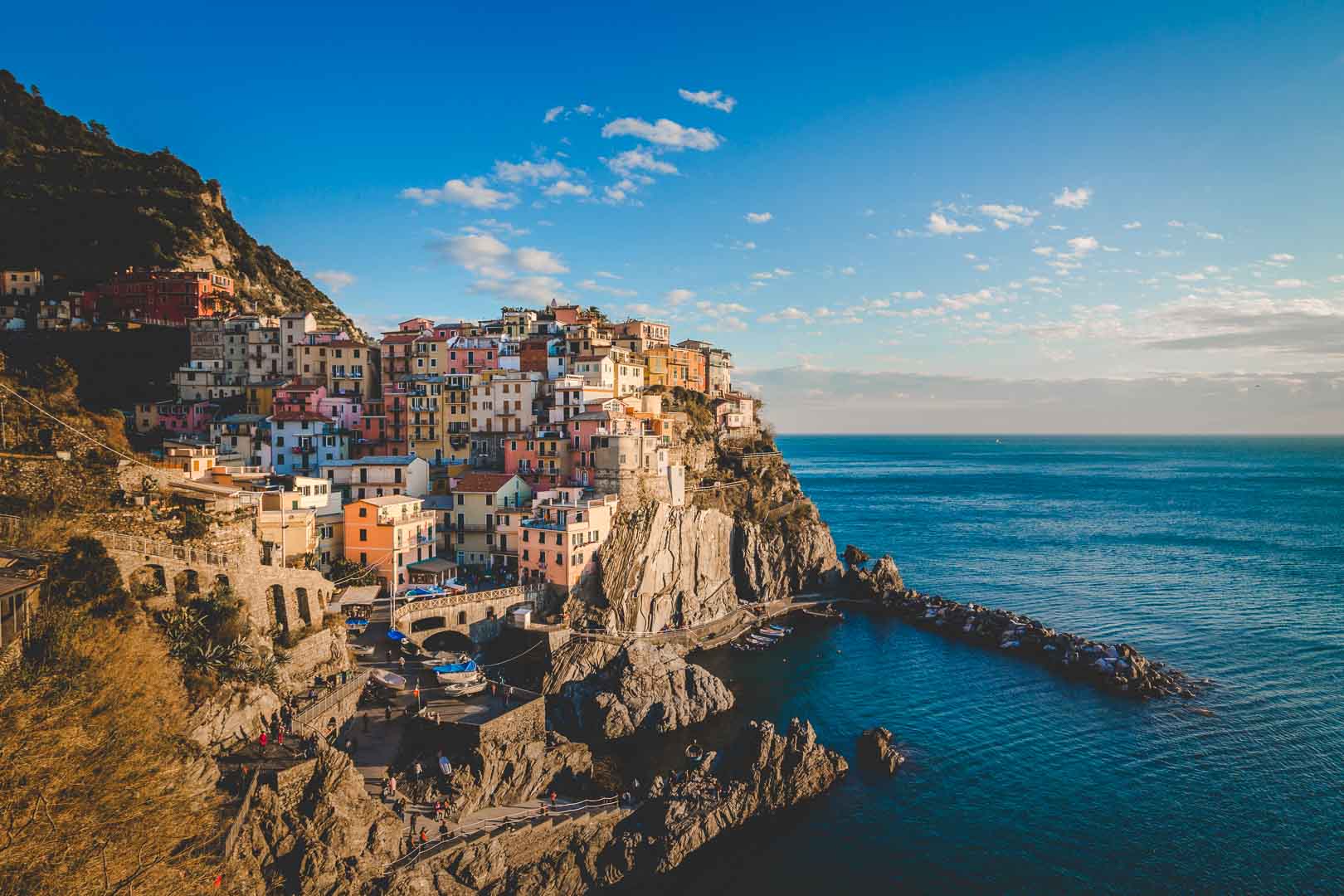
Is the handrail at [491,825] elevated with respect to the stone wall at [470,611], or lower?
lower

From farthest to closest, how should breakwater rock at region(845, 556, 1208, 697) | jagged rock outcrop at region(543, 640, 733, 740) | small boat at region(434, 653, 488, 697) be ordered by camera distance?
breakwater rock at region(845, 556, 1208, 697), jagged rock outcrop at region(543, 640, 733, 740), small boat at region(434, 653, 488, 697)

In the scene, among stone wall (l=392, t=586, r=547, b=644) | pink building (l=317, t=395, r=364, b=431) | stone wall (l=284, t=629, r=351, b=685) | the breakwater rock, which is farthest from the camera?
pink building (l=317, t=395, r=364, b=431)

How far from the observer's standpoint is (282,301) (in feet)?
298

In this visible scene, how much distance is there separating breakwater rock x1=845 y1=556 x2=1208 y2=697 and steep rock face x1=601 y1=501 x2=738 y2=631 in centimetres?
1411

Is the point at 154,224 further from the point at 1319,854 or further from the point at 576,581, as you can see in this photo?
the point at 1319,854

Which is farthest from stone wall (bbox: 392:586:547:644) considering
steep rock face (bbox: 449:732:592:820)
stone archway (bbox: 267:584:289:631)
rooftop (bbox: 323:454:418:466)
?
rooftop (bbox: 323:454:418:466)

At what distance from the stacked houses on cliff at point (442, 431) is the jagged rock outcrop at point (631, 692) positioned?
6969 mm

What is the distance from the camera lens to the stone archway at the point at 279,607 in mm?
32500

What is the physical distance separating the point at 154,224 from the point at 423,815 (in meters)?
79.8

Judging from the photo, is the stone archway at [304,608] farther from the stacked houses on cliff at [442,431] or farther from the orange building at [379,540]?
the orange building at [379,540]

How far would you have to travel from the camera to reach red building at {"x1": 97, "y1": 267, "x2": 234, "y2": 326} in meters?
69.9

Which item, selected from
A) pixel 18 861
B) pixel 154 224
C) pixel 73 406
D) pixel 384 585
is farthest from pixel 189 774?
pixel 154 224

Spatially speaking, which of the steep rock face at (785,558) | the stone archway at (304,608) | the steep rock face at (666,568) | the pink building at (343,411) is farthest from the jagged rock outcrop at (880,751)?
the pink building at (343,411)

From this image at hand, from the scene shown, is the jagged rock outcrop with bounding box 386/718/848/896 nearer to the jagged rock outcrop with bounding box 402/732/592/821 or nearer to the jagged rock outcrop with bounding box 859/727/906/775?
the jagged rock outcrop with bounding box 859/727/906/775
